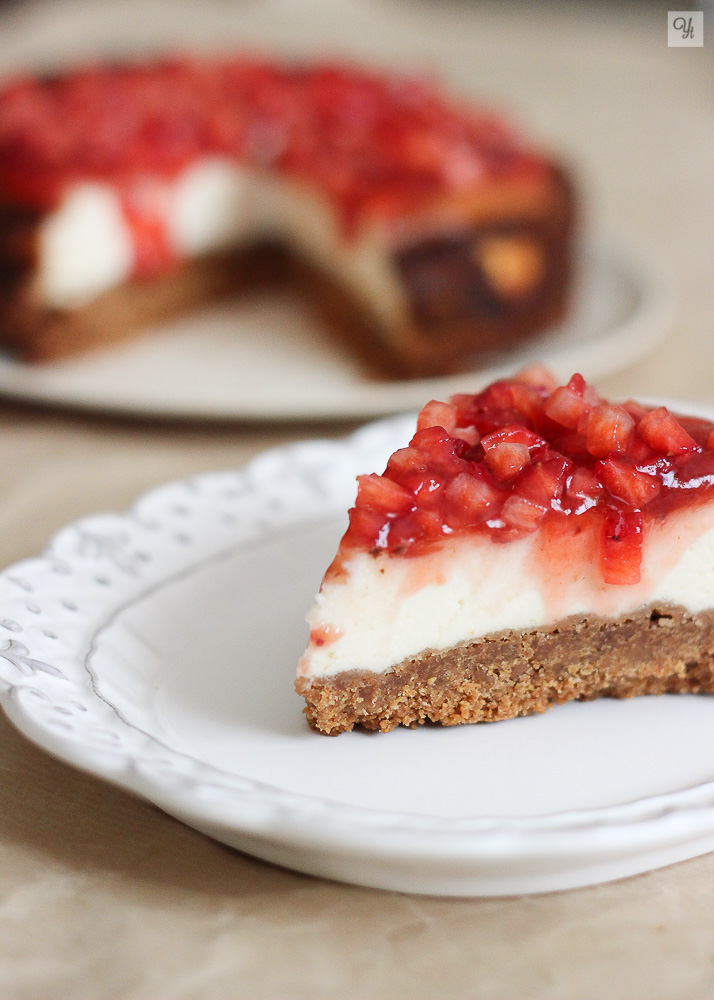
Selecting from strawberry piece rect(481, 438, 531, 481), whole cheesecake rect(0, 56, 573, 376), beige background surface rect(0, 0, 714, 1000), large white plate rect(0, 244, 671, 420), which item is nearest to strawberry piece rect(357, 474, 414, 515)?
strawberry piece rect(481, 438, 531, 481)

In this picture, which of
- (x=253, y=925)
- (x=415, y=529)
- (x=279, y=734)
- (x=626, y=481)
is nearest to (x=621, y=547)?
(x=626, y=481)

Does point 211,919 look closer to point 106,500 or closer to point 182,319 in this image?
point 106,500

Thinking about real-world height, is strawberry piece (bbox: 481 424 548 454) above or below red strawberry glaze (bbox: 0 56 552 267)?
below

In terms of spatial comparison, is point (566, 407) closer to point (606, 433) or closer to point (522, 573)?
point (606, 433)

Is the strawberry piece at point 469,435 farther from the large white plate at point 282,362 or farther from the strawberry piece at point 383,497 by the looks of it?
the large white plate at point 282,362

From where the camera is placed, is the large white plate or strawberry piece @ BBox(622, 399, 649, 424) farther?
the large white plate

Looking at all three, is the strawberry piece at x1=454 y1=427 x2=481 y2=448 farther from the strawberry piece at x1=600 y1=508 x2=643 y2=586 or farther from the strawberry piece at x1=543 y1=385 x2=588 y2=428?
the strawberry piece at x1=600 y1=508 x2=643 y2=586
